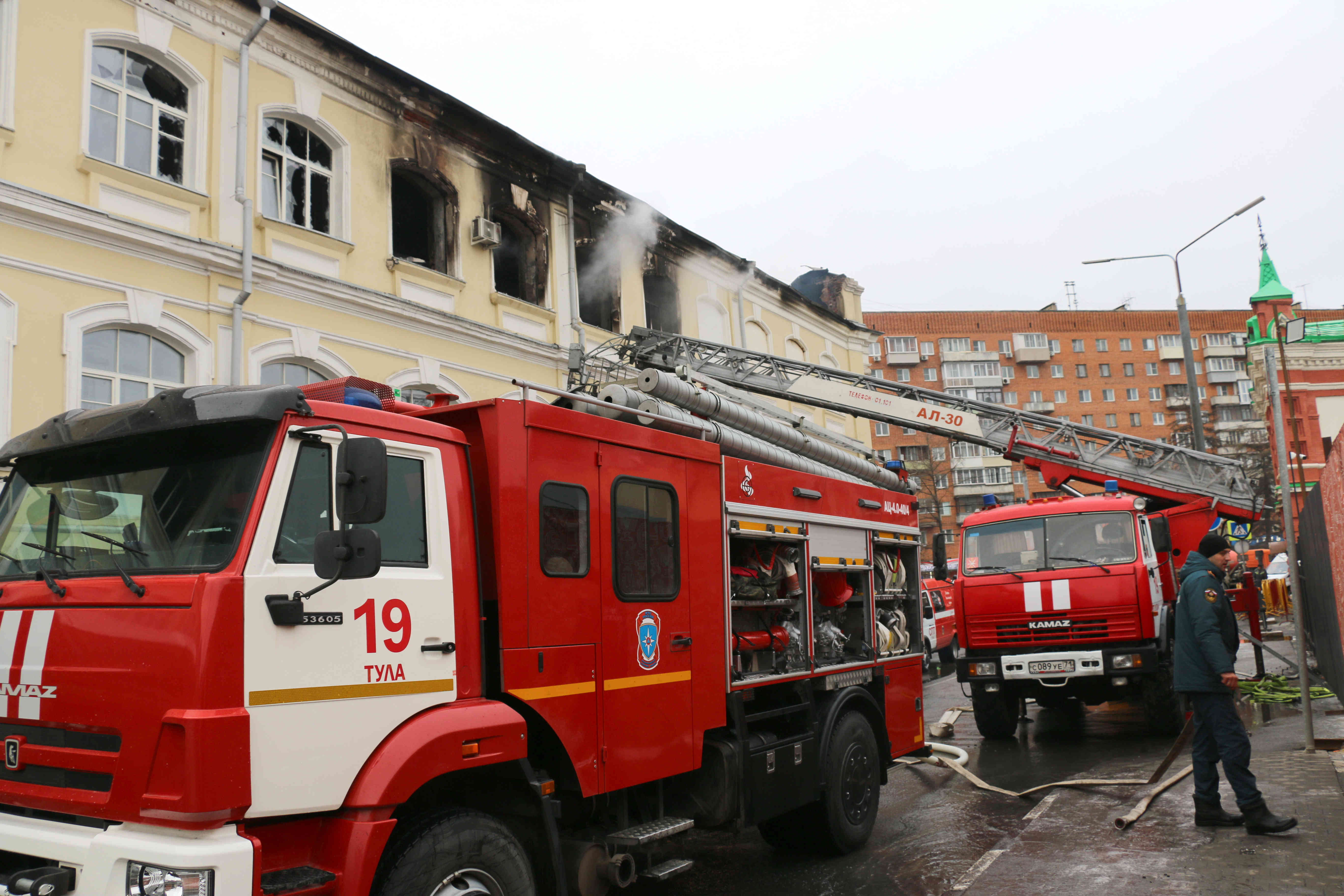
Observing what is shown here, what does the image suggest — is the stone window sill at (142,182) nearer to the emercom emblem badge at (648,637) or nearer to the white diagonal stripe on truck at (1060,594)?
the emercom emblem badge at (648,637)

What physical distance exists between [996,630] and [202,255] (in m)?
9.83

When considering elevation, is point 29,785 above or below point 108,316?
below

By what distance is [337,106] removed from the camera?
529 inches

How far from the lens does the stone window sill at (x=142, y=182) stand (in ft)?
34.6

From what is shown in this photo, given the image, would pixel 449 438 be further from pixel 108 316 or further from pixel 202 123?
pixel 202 123

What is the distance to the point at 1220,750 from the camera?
6.80 m

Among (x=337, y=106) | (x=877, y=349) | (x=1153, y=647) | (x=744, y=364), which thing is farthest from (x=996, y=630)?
(x=877, y=349)

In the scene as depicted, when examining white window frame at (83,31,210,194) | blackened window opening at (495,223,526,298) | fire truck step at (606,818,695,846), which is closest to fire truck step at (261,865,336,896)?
fire truck step at (606,818,695,846)

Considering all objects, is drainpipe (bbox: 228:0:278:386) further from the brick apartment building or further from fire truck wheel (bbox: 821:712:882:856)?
the brick apartment building

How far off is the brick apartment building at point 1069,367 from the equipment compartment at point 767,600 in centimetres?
6426

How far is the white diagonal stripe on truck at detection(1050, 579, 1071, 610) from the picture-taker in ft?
36.2

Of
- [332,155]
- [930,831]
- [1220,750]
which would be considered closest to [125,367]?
[332,155]

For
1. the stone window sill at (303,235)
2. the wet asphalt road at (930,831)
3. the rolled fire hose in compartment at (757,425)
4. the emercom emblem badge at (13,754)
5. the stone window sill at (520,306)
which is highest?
the stone window sill at (303,235)

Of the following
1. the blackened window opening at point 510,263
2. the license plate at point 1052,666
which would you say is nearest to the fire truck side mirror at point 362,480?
the license plate at point 1052,666
